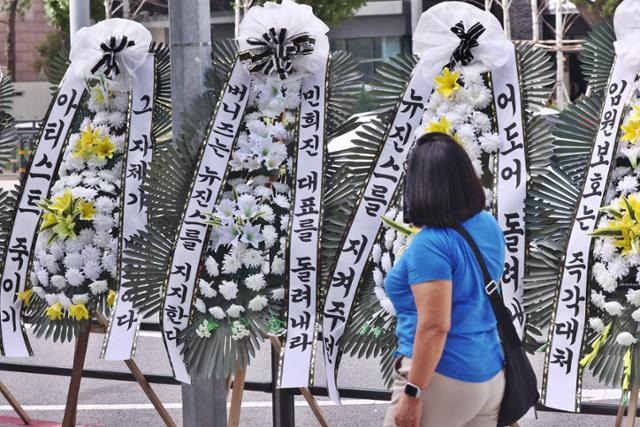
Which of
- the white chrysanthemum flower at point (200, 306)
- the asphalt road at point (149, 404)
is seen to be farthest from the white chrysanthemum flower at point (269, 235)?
the asphalt road at point (149, 404)

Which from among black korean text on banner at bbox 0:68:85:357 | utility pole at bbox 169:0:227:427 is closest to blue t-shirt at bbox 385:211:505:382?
utility pole at bbox 169:0:227:427

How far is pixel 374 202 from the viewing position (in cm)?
414

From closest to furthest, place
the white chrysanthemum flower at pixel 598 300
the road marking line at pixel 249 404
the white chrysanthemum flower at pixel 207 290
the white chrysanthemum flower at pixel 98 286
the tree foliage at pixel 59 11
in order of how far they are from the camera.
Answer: the white chrysanthemum flower at pixel 598 300 → the white chrysanthemum flower at pixel 207 290 → the white chrysanthemum flower at pixel 98 286 → the road marking line at pixel 249 404 → the tree foliage at pixel 59 11

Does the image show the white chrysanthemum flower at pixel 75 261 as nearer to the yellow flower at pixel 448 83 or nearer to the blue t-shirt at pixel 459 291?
the yellow flower at pixel 448 83

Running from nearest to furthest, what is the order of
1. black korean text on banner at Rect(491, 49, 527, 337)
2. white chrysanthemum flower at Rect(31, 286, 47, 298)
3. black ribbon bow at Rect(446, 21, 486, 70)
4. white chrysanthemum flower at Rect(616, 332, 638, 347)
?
white chrysanthemum flower at Rect(616, 332, 638, 347), black korean text on banner at Rect(491, 49, 527, 337), black ribbon bow at Rect(446, 21, 486, 70), white chrysanthemum flower at Rect(31, 286, 47, 298)

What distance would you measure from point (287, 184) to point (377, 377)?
117 inches

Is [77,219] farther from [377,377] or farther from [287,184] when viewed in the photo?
[377,377]

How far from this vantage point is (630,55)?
3816 millimetres

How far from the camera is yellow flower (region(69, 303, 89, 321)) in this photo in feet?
14.8

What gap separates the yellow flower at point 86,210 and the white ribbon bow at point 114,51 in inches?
20.1

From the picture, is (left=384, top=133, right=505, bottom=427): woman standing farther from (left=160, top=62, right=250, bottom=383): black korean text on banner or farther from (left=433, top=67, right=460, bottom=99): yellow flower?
(left=160, top=62, right=250, bottom=383): black korean text on banner

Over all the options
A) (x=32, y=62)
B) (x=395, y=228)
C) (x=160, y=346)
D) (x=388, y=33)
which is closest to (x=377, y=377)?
(x=160, y=346)

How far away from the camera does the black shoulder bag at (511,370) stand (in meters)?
3.01

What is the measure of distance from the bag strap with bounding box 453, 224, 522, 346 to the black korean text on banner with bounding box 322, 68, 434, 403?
1137 millimetres
